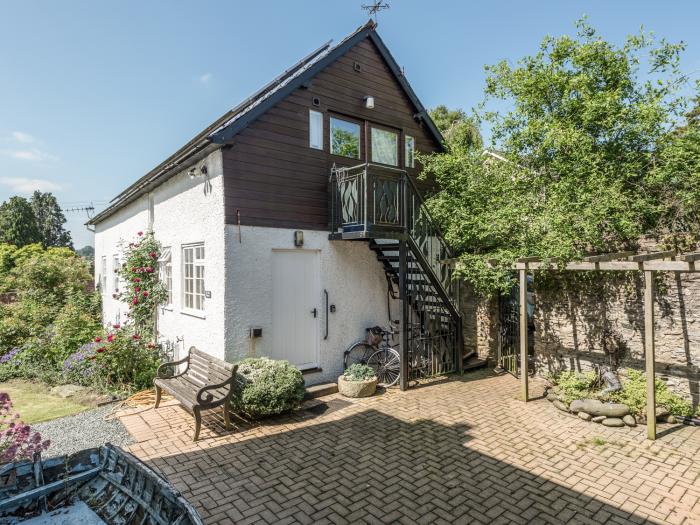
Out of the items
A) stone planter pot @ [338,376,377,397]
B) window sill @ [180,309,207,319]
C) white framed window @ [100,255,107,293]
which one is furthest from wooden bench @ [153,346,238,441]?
white framed window @ [100,255,107,293]

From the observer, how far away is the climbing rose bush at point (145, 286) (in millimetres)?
9844

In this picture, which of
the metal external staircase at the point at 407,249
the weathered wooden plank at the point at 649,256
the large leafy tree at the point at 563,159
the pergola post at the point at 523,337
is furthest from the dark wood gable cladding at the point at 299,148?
the weathered wooden plank at the point at 649,256

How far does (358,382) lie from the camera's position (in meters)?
7.56

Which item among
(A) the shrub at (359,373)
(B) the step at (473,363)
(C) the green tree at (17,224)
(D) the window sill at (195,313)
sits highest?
(C) the green tree at (17,224)

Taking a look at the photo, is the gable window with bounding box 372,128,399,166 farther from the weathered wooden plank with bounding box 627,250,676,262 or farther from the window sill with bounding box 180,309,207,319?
the weathered wooden plank with bounding box 627,250,676,262

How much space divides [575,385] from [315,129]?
7.34 metres

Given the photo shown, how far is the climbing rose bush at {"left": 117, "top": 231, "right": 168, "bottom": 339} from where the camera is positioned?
984 centimetres

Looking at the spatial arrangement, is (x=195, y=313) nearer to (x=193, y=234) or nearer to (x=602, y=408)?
(x=193, y=234)

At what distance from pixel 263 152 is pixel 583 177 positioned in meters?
6.66

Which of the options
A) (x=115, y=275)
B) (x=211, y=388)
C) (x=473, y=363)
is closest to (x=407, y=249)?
(x=473, y=363)

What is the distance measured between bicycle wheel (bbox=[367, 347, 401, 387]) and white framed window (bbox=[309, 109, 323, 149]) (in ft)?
15.5

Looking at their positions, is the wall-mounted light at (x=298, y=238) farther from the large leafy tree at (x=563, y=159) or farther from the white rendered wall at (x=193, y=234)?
the large leafy tree at (x=563, y=159)

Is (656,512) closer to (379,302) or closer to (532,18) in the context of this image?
(379,302)

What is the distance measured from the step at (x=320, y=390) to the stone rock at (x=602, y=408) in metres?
4.39
